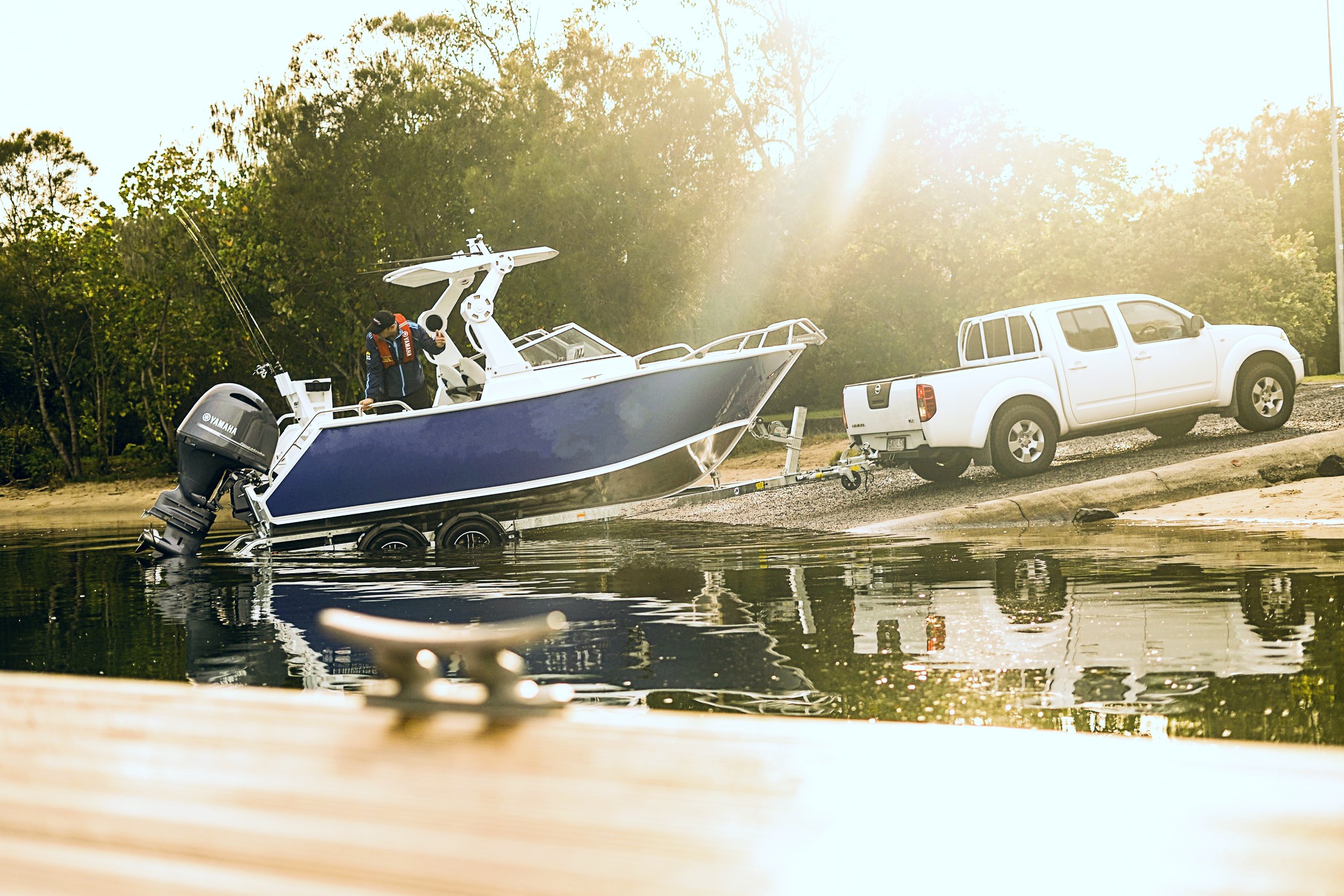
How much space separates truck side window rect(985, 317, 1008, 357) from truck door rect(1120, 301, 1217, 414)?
4.45 feet

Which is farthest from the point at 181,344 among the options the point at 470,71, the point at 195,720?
the point at 195,720

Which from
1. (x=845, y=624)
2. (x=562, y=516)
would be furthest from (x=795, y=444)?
(x=845, y=624)

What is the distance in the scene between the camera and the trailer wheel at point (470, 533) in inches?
530

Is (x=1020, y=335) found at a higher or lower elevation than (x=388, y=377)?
higher

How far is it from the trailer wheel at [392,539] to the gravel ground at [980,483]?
2.81 metres

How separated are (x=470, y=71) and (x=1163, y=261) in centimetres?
1800

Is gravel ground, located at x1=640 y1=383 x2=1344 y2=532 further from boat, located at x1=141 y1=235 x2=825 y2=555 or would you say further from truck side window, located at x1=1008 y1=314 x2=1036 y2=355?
truck side window, located at x1=1008 y1=314 x2=1036 y2=355

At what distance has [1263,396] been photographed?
15039 millimetres

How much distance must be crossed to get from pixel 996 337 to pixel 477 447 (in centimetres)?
653

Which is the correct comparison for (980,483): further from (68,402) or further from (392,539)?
(68,402)

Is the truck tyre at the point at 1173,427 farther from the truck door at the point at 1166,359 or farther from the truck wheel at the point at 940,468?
the truck wheel at the point at 940,468

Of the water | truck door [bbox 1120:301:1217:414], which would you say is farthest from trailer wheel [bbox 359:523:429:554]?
truck door [bbox 1120:301:1217:414]

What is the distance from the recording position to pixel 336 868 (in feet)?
4.96

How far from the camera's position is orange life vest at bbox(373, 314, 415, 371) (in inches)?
540
